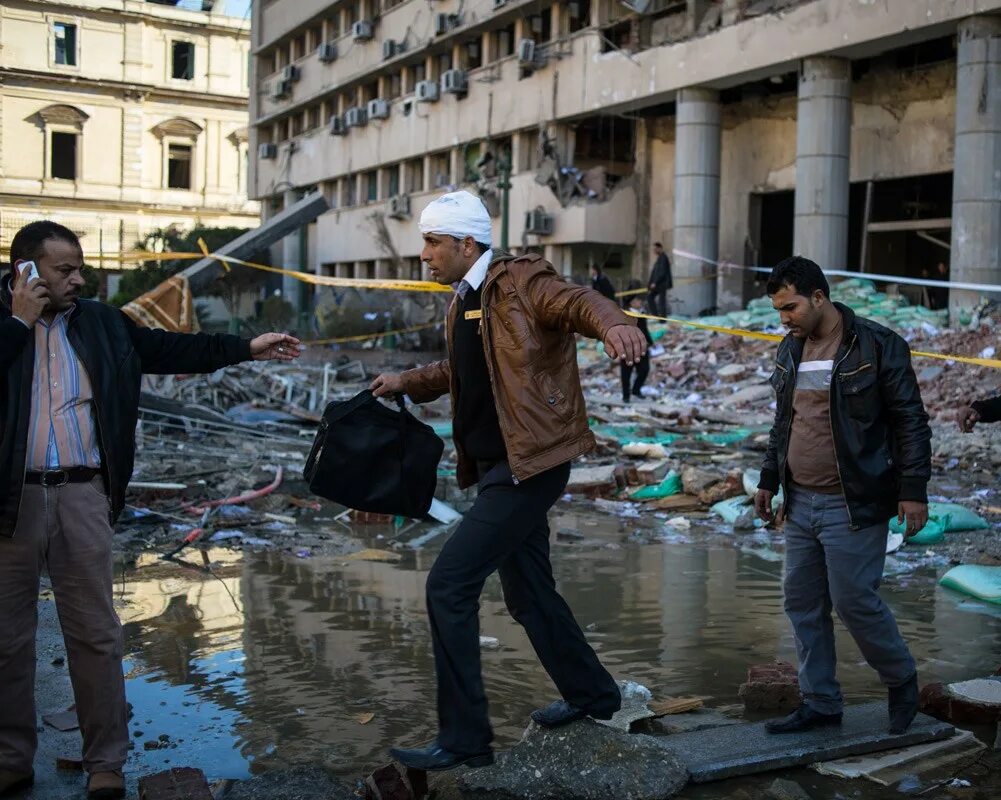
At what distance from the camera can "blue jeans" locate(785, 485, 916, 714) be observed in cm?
429

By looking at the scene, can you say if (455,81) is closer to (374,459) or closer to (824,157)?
(824,157)

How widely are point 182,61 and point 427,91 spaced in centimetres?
2951

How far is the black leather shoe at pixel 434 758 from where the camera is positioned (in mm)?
3924

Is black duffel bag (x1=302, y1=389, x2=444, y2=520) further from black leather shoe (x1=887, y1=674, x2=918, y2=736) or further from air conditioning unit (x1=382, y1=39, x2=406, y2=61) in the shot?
air conditioning unit (x1=382, y1=39, x2=406, y2=61)

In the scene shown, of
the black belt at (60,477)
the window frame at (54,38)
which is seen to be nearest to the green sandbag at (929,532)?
the black belt at (60,477)

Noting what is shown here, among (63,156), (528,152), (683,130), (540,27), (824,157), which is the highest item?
(540,27)

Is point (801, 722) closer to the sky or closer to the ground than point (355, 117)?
closer to the ground

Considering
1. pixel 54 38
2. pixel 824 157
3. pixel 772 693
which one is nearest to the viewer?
pixel 772 693

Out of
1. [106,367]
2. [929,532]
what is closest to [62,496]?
[106,367]

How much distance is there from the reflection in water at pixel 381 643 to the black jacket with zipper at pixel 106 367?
1147mm

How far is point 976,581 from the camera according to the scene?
6.95 meters

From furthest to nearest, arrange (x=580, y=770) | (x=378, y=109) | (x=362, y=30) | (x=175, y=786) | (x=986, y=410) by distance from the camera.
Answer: (x=362, y=30) < (x=378, y=109) < (x=986, y=410) < (x=580, y=770) < (x=175, y=786)

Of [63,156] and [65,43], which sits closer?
[65,43]

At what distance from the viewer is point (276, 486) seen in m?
10.3
